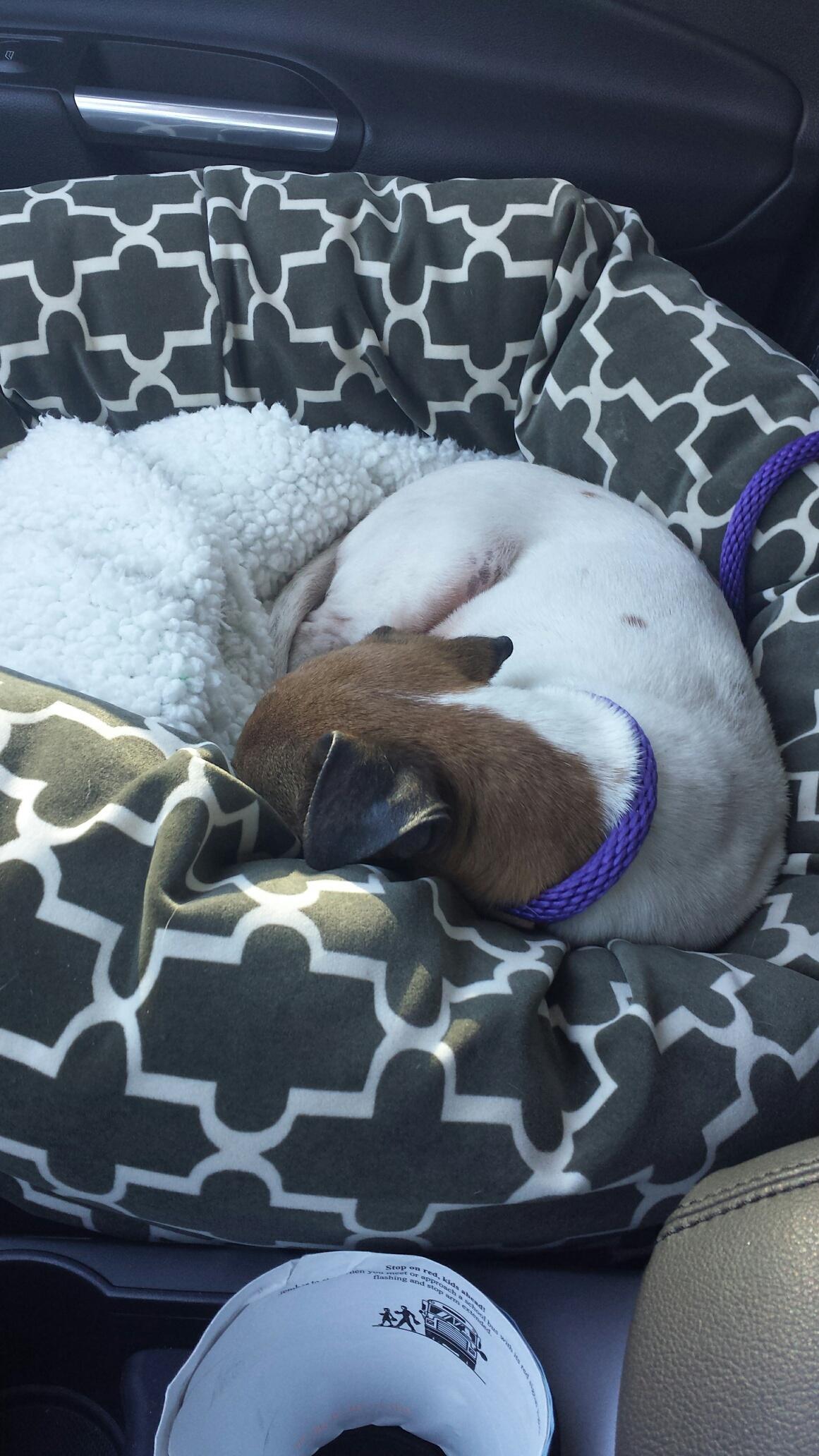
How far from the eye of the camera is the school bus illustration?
91 centimetres

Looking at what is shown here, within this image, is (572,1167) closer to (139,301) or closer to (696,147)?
(139,301)

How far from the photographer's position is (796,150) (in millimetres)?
1937

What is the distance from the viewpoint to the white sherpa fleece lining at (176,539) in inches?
54.8

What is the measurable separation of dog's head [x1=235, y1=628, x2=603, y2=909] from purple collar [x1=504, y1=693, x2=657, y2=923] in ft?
0.06

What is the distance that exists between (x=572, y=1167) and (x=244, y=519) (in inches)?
47.2

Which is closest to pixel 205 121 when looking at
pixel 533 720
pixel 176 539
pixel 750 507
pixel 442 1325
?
pixel 176 539

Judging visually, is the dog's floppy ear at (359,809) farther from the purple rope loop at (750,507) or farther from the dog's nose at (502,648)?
the purple rope loop at (750,507)

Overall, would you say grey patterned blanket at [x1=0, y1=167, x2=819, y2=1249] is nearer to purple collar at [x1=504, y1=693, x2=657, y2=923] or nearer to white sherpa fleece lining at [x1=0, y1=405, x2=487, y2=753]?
purple collar at [x1=504, y1=693, x2=657, y2=923]

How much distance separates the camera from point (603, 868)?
1.16m

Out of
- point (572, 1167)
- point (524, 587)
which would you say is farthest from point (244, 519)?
point (572, 1167)

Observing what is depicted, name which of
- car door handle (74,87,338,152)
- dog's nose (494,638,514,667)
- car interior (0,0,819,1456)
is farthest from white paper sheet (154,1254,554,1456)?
car door handle (74,87,338,152)

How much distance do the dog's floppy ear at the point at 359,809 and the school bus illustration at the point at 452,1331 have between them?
42cm

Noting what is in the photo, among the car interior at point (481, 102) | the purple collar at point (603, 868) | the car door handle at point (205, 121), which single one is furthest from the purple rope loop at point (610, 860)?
the car door handle at point (205, 121)

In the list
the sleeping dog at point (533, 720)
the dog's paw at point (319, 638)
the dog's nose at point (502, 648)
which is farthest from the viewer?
the dog's paw at point (319, 638)
